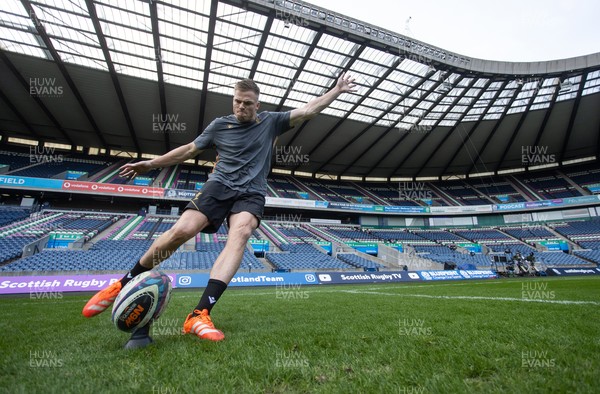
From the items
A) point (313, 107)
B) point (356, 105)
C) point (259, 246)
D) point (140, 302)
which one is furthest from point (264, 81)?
point (140, 302)

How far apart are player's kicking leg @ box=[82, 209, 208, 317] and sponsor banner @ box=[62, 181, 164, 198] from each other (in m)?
29.5

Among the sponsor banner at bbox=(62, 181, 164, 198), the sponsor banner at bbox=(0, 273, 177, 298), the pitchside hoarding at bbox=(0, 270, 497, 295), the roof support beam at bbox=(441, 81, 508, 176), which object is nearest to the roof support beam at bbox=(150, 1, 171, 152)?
the sponsor banner at bbox=(62, 181, 164, 198)

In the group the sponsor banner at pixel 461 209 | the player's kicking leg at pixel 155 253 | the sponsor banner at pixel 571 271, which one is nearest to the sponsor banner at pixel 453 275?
the sponsor banner at pixel 571 271

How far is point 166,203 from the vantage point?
104 ft

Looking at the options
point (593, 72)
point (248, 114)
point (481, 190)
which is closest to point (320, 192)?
point (481, 190)

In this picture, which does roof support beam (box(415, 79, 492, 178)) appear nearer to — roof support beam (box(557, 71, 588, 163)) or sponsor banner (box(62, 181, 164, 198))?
roof support beam (box(557, 71, 588, 163))

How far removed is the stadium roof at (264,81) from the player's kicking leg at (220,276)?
1729cm

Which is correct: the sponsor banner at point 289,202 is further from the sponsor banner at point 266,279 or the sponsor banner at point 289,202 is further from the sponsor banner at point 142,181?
the sponsor banner at point 266,279

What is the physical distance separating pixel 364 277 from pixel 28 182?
29.0 m

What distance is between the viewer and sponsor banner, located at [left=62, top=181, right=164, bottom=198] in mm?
26594

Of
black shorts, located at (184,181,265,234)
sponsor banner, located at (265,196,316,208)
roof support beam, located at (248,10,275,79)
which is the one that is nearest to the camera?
black shorts, located at (184,181,265,234)

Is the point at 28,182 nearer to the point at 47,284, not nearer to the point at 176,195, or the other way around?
the point at 176,195

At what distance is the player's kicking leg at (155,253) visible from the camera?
2.37 metres

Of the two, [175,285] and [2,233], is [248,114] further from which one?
[2,233]
